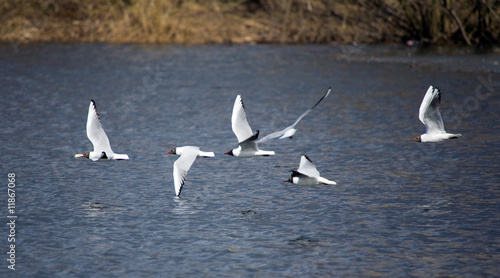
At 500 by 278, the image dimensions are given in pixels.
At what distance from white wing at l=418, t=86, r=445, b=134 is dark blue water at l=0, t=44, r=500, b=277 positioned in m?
0.72

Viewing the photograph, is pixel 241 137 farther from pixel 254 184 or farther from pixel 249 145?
pixel 254 184

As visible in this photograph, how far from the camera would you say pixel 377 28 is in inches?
1388

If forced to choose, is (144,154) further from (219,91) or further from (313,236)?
(219,91)

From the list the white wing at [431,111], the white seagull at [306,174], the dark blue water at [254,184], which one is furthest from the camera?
the white wing at [431,111]

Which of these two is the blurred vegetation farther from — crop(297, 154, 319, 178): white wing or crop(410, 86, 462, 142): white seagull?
crop(297, 154, 319, 178): white wing

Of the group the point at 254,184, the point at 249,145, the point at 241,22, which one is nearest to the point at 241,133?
the point at 249,145

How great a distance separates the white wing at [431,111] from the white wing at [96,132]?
16.0 feet

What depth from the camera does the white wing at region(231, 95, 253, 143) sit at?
12.0m

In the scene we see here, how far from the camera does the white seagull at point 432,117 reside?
11984 millimetres

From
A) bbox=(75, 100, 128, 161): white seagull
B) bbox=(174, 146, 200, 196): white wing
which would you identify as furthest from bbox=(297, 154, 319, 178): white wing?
bbox=(75, 100, 128, 161): white seagull

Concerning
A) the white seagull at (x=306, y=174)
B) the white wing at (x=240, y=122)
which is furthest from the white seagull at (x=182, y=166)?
the white seagull at (x=306, y=174)

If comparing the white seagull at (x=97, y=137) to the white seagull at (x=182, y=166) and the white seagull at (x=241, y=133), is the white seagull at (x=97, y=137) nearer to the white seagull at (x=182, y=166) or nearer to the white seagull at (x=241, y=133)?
the white seagull at (x=182, y=166)

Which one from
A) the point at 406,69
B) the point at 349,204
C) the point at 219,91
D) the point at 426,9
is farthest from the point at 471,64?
the point at 349,204

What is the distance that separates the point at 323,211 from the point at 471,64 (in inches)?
715
